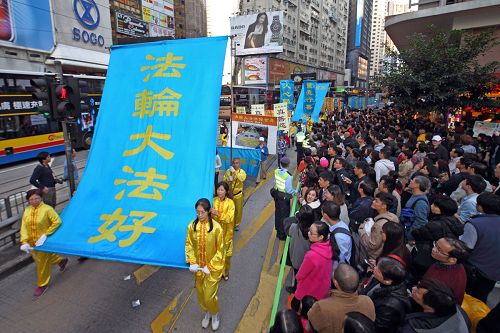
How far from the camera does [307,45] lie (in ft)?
209

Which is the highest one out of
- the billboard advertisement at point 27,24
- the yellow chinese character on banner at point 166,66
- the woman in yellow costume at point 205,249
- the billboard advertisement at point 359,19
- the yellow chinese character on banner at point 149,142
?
the billboard advertisement at point 359,19

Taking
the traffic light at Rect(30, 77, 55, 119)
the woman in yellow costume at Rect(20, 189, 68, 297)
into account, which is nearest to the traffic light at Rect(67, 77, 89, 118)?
the traffic light at Rect(30, 77, 55, 119)

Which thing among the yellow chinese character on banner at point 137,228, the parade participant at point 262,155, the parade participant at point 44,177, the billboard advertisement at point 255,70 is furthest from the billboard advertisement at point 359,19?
the yellow chinese character on banner at point 137,228

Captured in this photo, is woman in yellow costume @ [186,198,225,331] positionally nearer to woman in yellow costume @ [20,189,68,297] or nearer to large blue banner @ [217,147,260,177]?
woman in yellow costume @ [20,189,68,297]

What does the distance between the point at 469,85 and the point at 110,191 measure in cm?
1187

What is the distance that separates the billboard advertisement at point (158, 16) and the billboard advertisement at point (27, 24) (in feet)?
93.1

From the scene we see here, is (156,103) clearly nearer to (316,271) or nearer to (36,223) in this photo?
(36,223)

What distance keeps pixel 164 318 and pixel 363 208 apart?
2.97 meters

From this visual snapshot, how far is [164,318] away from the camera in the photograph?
12.3 ft

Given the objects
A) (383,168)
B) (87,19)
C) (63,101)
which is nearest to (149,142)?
(63,101)

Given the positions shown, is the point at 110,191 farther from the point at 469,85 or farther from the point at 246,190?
the point at 469,85

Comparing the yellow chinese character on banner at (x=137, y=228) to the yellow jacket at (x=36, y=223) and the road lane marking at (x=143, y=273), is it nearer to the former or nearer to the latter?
the yellow jacket at (x=36, y=223)

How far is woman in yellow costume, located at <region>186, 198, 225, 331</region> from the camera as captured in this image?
3322 mm

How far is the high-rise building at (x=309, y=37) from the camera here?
5050 centimetres
